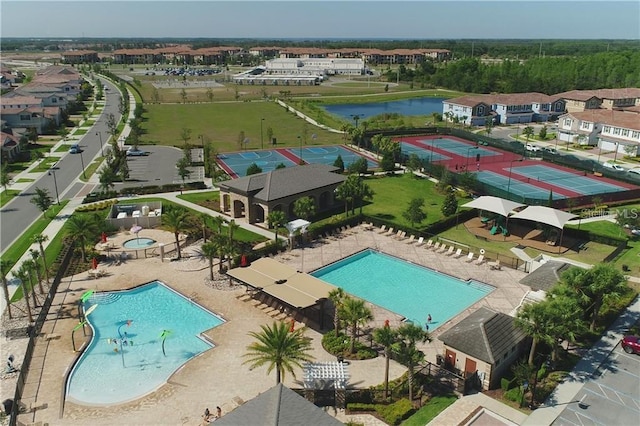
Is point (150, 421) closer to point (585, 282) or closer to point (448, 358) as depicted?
point (448, 358)

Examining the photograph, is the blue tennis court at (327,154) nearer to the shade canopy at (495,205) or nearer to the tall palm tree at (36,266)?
the shade canopy at (495,205)

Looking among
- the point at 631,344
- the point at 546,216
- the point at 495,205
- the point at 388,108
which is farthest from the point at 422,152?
the point at 388,108

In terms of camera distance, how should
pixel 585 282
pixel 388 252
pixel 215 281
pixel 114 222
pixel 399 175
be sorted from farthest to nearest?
pixel 399 175, pixel 114 222, pixel 388 252, pixel 215 281, pixel 585 282

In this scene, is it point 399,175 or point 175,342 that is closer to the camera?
point 175,342

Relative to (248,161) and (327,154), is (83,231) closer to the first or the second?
(248,161)

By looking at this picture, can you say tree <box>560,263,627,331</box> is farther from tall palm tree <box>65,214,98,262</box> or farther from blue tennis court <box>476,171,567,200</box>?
tall palm tree <box>65,214,98,262</box>

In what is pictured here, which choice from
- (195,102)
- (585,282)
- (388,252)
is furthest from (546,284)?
(195,102)

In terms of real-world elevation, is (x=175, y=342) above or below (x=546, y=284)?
below
